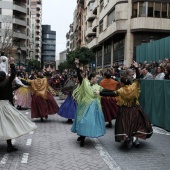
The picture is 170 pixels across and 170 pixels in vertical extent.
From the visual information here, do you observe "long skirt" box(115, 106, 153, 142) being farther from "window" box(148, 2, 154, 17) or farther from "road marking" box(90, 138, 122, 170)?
"window" box(148, 2, 154, 17)

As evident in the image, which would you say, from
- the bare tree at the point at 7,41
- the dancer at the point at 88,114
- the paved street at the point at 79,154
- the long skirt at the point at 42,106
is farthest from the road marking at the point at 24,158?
the bare tree at the point at 7,41

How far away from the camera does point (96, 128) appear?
793 centimetres

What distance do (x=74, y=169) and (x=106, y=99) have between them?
5.49 meters

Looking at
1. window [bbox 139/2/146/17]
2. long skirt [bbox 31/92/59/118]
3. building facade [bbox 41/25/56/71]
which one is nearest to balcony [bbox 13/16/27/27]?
window [bbox 139/2/146/17]

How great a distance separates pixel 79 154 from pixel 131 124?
1456mm

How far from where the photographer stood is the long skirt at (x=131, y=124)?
25.6 feet

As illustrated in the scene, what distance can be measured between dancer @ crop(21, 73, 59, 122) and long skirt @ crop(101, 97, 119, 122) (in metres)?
2.19

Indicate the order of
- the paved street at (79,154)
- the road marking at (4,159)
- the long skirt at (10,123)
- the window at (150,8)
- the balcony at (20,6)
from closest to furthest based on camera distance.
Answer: the paved street at (79,154) < the road marking at (4,159) < the long skirt at (10,123) < the window at (150,8) < the balcony at (20,6)

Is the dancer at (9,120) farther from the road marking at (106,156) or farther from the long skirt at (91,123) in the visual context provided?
the road marking at (106,156)

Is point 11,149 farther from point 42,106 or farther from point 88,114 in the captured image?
point 42,106

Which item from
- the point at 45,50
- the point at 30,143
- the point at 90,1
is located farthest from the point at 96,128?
the point at 45,50

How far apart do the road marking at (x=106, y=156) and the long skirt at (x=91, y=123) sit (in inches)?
13.3

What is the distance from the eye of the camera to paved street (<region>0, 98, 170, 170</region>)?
6.35m

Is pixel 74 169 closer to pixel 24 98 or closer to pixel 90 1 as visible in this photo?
pixel 24 98
